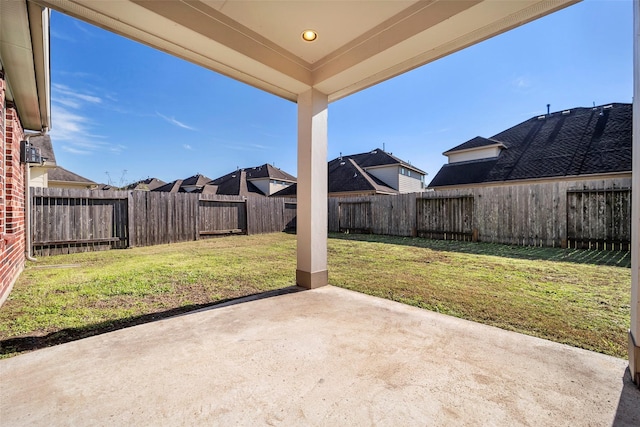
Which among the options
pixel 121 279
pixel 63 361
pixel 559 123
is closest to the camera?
pixel 63 361

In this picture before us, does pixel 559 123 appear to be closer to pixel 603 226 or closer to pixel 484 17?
pixel 603 226

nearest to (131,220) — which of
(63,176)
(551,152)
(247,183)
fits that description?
(63,176)

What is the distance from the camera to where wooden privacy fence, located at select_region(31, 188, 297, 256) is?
254 inches

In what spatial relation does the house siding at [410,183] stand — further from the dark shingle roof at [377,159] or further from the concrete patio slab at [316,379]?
the concrete patio slab at [316,379]

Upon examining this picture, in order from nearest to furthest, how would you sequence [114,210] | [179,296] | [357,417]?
[357,417]
[179,296]
[114,210]

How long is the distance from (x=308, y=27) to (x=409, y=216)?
8.65 meters

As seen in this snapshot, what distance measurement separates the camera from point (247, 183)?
2658cm

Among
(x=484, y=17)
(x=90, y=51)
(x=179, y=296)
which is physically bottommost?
(x=179, y=296)

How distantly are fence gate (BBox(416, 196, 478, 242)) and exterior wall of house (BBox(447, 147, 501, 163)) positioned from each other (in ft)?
21.9

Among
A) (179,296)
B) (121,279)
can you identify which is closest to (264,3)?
(179,296)

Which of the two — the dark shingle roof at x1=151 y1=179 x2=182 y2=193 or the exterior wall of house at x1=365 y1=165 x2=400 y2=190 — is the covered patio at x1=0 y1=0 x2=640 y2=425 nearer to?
the exterior wall of house at x1=365 y1=165 x2=400 y2=190

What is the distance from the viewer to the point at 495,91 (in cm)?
954

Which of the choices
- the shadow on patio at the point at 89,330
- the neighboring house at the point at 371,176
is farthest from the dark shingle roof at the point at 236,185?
the shadow on patio at the point at 89,330

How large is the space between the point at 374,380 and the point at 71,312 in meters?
3.23
